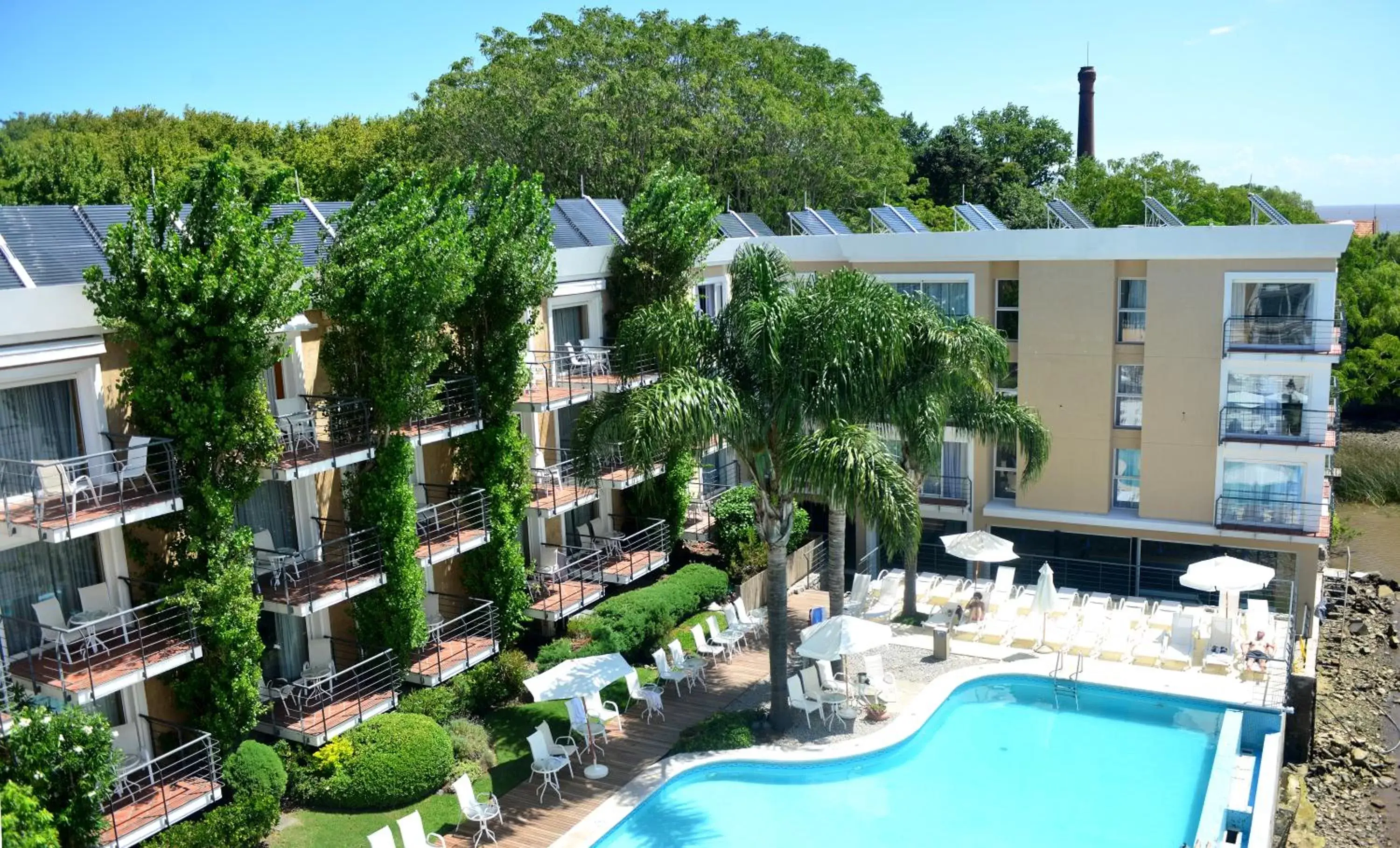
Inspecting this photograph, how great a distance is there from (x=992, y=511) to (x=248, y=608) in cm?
1991

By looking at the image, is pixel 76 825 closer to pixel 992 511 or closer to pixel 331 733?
pixel 331 733

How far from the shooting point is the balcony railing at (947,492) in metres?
29.9

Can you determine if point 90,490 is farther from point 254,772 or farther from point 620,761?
point 620,761

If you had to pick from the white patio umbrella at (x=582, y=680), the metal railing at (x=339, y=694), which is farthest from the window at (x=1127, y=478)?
the metal railing at (x=339, y=694)

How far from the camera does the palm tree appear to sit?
17.7 m

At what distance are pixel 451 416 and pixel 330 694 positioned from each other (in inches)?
222

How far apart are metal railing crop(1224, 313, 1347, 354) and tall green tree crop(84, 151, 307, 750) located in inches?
864

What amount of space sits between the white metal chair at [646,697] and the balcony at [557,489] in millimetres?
4126

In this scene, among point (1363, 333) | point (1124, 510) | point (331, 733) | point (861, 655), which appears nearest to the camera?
point (331, 733)

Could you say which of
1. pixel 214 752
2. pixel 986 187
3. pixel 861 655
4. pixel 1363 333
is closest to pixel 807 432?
pixel 861 655

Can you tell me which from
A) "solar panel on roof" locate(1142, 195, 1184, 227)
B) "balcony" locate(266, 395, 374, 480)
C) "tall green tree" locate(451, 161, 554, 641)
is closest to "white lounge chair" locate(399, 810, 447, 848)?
"balcony" locate(266, 395, 374, 480)

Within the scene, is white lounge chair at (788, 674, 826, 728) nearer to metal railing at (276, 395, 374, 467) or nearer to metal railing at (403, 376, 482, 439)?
metal railing at (403, 376, 482, 439)

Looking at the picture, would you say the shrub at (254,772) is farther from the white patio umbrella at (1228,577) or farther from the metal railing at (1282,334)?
the metal railing at (1282,334)

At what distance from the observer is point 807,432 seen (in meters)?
19.3
